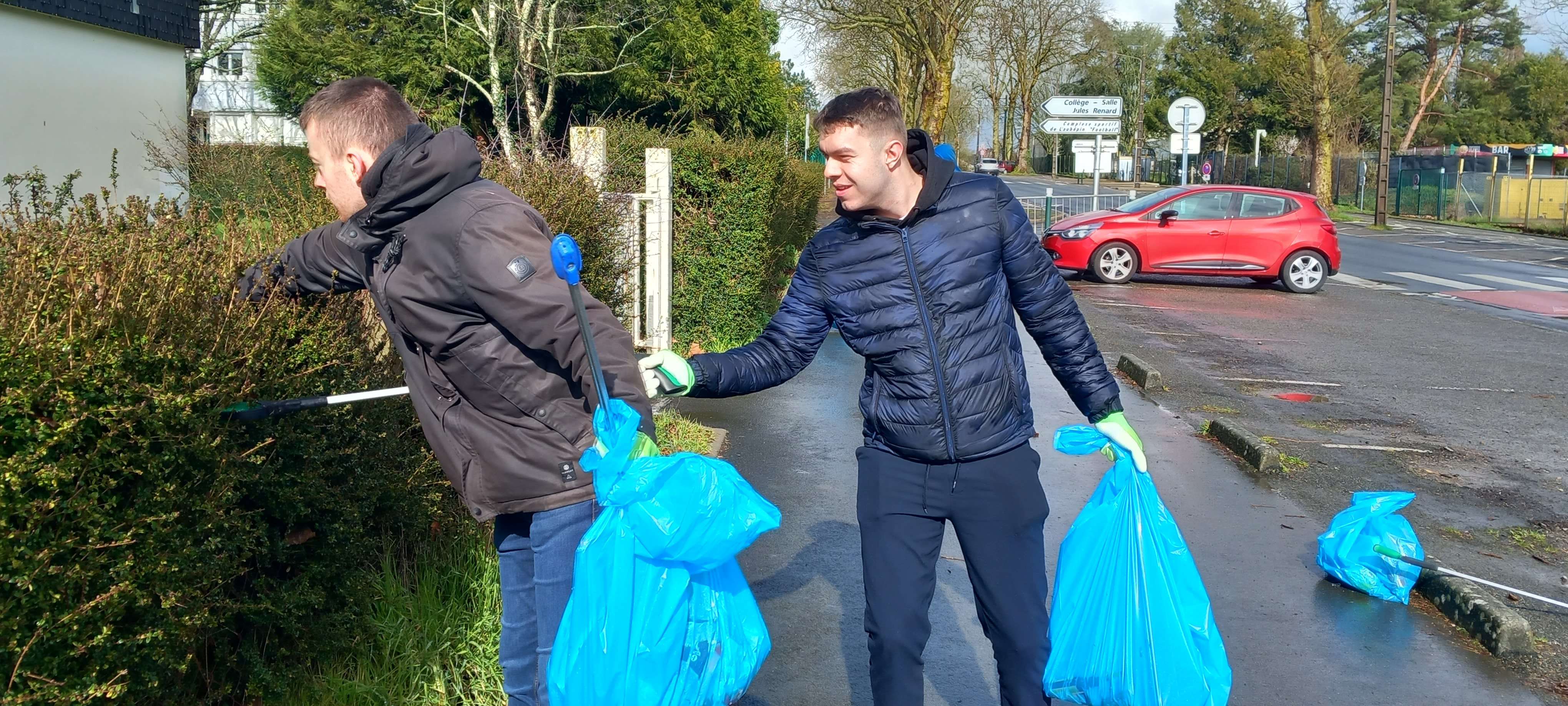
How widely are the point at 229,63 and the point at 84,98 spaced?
32.1 m

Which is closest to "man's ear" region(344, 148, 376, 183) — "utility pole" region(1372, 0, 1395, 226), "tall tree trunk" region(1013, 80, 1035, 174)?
"utility pole" region(1372, 0, 1395, 226)

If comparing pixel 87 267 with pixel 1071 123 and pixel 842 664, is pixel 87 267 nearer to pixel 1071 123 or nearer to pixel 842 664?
pixel 842 664

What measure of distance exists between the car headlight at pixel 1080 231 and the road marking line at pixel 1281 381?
26.0 ft

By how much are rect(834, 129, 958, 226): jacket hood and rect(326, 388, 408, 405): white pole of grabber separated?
1249 millimetres

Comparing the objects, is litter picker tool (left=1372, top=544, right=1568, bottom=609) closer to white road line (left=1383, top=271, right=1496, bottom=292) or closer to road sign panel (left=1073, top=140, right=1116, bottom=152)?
white road line (left=1383, top=271, right=1496, bottom=292)

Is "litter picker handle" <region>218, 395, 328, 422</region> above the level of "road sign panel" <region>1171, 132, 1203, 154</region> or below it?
below

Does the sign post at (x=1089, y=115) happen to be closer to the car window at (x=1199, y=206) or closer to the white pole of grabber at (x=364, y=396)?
the car window at (x=1199, y=206)

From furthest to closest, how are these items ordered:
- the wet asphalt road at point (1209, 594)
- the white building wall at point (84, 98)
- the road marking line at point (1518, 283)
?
the road marking line at point (1518, 283) < the white building wall at point (84, 98) < the wet asphalt road at point (1209, 594)

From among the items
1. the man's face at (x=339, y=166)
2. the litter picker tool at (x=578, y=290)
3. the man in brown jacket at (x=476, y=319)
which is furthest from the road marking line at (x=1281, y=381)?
the man's face at (x=339, y=166)

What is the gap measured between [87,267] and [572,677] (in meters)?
1.36

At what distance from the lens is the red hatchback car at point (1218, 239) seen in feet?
59.3

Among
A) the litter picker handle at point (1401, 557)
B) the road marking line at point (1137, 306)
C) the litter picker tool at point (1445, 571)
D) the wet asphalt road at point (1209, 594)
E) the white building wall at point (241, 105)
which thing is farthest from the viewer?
the white building wall at point (241, 105)

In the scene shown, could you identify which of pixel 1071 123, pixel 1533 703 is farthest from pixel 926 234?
pixel 1071 123

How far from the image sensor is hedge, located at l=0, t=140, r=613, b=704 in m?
2.29
